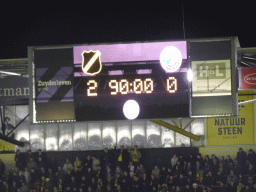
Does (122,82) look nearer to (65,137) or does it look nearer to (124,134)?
(124,134)

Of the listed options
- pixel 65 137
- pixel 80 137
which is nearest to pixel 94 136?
pixel 80 137

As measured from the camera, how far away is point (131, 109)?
11.5 metres

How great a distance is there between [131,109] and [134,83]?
2.13 feet

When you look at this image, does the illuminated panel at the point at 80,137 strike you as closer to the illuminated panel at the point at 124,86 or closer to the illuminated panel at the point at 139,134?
the illuminated panel at the point at 139,134

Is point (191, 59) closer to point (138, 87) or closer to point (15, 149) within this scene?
point (138, 87)

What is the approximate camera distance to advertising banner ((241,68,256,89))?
17344 millimetres

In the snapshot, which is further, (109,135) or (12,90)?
(109,135)

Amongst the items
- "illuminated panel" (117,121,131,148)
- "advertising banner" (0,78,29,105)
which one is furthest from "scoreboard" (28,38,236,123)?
"illuminated panel" (117,121,131,148)

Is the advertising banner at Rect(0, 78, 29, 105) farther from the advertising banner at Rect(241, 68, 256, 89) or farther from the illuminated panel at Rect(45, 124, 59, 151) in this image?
the illuminated panel at Rect(45, 124, 59, 151)

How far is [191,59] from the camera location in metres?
11.7

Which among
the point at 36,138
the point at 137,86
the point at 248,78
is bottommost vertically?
the point at 36,138

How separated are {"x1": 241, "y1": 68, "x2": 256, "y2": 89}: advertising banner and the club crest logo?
7.31 m

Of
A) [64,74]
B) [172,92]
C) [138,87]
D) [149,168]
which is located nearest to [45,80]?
[64,74]

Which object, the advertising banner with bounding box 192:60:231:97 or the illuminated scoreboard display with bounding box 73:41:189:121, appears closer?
the illuminated scoreboard display with bounding box 73:41:189:121
